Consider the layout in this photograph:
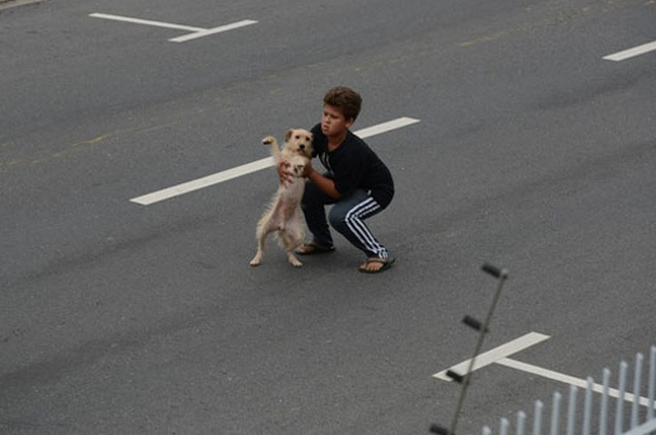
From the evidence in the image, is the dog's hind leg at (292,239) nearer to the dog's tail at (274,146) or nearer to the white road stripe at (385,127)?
the dog's tail at (274,146)

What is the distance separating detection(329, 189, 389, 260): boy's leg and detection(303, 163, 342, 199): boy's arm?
10 cm

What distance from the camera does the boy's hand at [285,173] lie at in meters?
10.8

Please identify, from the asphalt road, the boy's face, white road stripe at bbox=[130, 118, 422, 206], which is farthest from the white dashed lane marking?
the boy's face

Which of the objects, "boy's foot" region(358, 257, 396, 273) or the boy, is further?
"boy's foot" region(358, 257, 396, 273)

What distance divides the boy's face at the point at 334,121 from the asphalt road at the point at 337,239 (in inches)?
40.7

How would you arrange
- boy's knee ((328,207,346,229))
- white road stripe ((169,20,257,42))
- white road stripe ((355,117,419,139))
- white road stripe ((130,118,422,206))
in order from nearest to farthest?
boy's knee ((328,207,346,229)) < white road stripe ((130,118,422,206)) < white road stripe ((355,117,419,139)) < white road stripe ((169,20,257,42))

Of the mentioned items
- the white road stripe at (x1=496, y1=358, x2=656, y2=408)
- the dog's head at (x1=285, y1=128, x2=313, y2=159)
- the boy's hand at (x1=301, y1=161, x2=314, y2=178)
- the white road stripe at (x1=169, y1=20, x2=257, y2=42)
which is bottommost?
the white road stripe at (x1=496, y1=358, x2=656, y2=408)

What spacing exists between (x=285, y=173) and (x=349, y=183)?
1.53 feet

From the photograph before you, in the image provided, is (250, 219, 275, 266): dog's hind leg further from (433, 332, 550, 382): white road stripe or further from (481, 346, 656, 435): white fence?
(481, 346, 656, 435): white fence

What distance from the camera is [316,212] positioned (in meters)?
11.3

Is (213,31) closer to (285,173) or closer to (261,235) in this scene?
(261,235)

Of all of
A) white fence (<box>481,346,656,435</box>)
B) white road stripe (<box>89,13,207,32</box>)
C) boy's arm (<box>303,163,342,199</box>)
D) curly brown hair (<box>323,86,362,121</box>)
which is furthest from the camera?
white road stripe (<box>89,13,207,32</box>)

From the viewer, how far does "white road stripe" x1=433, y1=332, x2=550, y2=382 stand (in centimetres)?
935

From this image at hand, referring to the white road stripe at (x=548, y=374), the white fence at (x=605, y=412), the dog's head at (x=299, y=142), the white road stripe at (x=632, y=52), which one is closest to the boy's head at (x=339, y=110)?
the dog's head at (x=299, y=142)
